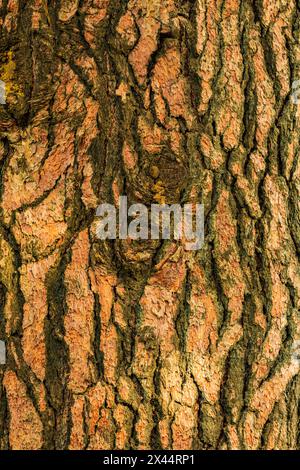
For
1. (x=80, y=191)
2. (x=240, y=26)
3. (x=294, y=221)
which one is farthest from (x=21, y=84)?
(x=294, y=221)

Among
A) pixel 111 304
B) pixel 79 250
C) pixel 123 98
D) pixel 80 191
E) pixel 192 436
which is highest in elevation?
pixel 123 98

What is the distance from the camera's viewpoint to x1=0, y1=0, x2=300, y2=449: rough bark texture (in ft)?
6.21

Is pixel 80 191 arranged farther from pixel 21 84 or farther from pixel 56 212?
pixel 21 84

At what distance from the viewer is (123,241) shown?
189cm

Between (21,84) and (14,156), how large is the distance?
21 centimetres

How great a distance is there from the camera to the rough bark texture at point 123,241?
1.89 meters

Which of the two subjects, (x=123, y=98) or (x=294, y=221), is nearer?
(x=123, y=98)

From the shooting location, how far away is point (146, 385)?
1.91 m

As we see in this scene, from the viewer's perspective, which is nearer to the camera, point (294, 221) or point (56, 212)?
point (56, 212)

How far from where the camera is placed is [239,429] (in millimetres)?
1979

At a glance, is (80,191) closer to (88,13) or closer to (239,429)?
(88,13)

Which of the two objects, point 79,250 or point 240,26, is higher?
point 240,26

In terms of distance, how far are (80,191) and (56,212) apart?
9 cm

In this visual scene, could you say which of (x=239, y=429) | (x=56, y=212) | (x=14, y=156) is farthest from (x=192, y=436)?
(x=14, y=156)
